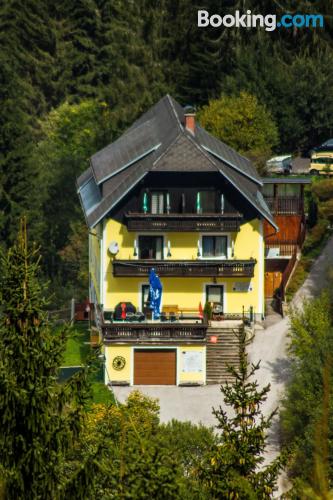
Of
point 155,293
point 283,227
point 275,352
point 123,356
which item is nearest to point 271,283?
point 283,227

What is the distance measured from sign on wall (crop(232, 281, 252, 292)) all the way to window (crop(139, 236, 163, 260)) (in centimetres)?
348

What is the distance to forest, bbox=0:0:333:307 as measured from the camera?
307 feet

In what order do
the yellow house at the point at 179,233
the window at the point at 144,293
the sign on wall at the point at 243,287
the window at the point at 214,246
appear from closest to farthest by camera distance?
the yellow house at the point at 179,233 < the window at the point at 144,293 < the window at the point at 214,246 < the sign on wall at the point at 243,287

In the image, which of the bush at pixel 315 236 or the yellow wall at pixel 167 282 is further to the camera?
the bush at pixel 315 236

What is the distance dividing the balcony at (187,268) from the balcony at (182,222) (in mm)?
1390

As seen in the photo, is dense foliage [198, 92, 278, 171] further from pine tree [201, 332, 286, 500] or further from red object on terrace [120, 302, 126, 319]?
pine tree [201, 332, 286, 500]

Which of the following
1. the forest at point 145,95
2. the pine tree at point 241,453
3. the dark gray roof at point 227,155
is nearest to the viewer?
the pine tree at point 241,453

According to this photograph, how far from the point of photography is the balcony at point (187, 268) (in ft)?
197

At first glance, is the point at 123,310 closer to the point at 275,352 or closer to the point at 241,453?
the point at 275,352

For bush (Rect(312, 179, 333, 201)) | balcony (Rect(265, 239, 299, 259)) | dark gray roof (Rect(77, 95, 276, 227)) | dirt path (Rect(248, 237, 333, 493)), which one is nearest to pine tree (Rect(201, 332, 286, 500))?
dirt path (Rect(248, 237, 333, 493))

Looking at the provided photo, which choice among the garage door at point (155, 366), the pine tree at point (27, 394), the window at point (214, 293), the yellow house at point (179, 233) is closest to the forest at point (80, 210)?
the pine tree at point (27, 394)

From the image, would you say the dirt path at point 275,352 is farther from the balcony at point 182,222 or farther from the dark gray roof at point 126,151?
the dark gray roof at point 126,151

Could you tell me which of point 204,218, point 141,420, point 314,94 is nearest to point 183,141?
point 204,218

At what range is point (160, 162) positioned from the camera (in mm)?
60281
